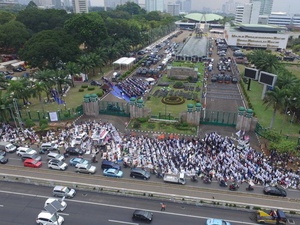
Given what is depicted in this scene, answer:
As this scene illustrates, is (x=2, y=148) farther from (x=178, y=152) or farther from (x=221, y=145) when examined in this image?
(x=221, y=145)

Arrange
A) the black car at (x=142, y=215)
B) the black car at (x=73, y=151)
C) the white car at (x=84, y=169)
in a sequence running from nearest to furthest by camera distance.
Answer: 1. the black car at (x=142, y=215)
2. the white car at (x=84, y=169)
3. the black car at (x=73, y=151)

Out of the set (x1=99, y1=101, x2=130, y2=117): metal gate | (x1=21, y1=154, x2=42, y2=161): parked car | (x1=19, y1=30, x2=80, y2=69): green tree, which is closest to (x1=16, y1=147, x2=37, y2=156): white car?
(x1=21, y1=154, x2=42, y2=161): parked car

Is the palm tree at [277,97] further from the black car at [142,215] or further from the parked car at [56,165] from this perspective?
the parked car at [56,165]

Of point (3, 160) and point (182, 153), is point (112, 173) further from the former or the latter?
point (3, 160)

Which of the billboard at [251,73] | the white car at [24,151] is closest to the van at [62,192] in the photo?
the white car at [24,151]

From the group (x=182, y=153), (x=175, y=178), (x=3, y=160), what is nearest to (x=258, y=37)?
(x=182, y=153)
